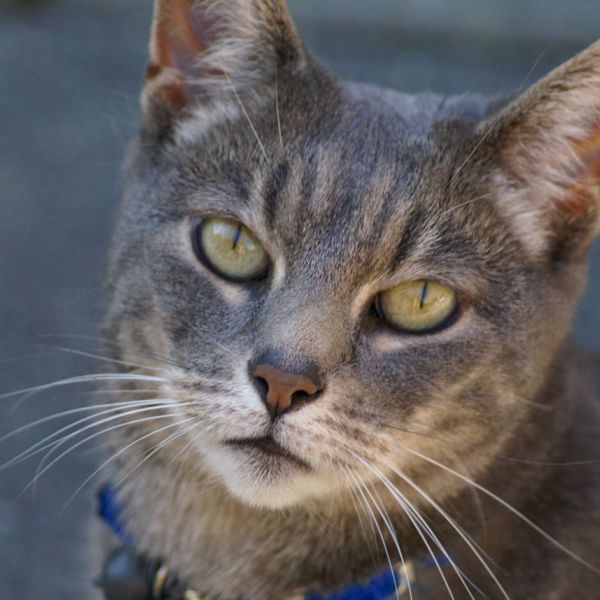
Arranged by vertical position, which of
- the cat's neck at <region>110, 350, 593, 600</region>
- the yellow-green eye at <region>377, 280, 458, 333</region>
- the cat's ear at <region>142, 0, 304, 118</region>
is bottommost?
the cat's neck at <region>110, 350, 593, 600</region>

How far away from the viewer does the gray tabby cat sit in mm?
1835

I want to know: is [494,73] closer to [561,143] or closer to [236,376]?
[561,143]

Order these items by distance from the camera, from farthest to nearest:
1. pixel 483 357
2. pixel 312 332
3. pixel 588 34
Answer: pixel 588 34, pixel 483 357, pixel 312 332

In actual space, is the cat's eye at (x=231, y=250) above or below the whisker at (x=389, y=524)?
above

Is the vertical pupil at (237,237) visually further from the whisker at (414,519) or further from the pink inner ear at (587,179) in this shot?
the pink inner ear at (587,179)

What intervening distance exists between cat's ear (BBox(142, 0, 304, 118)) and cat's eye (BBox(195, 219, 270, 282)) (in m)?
0.35

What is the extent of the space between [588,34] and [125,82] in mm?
2516

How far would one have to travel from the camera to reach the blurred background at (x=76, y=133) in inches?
127

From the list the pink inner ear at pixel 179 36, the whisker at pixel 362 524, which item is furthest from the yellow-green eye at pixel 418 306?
the pink inner ear at pixel 179 36

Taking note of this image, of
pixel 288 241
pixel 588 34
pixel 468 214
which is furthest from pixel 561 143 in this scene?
pixel 588 34

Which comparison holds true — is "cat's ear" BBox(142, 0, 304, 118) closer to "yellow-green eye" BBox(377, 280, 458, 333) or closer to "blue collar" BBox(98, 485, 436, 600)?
"yellow-green eye" BBox(377, 280, 458, 333)

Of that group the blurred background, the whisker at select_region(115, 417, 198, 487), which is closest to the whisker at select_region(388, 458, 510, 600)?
the whisker at select_region(115, 417, 198, 487)

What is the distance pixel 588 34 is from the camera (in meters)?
5.23

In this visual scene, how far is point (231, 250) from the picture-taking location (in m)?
1.96
